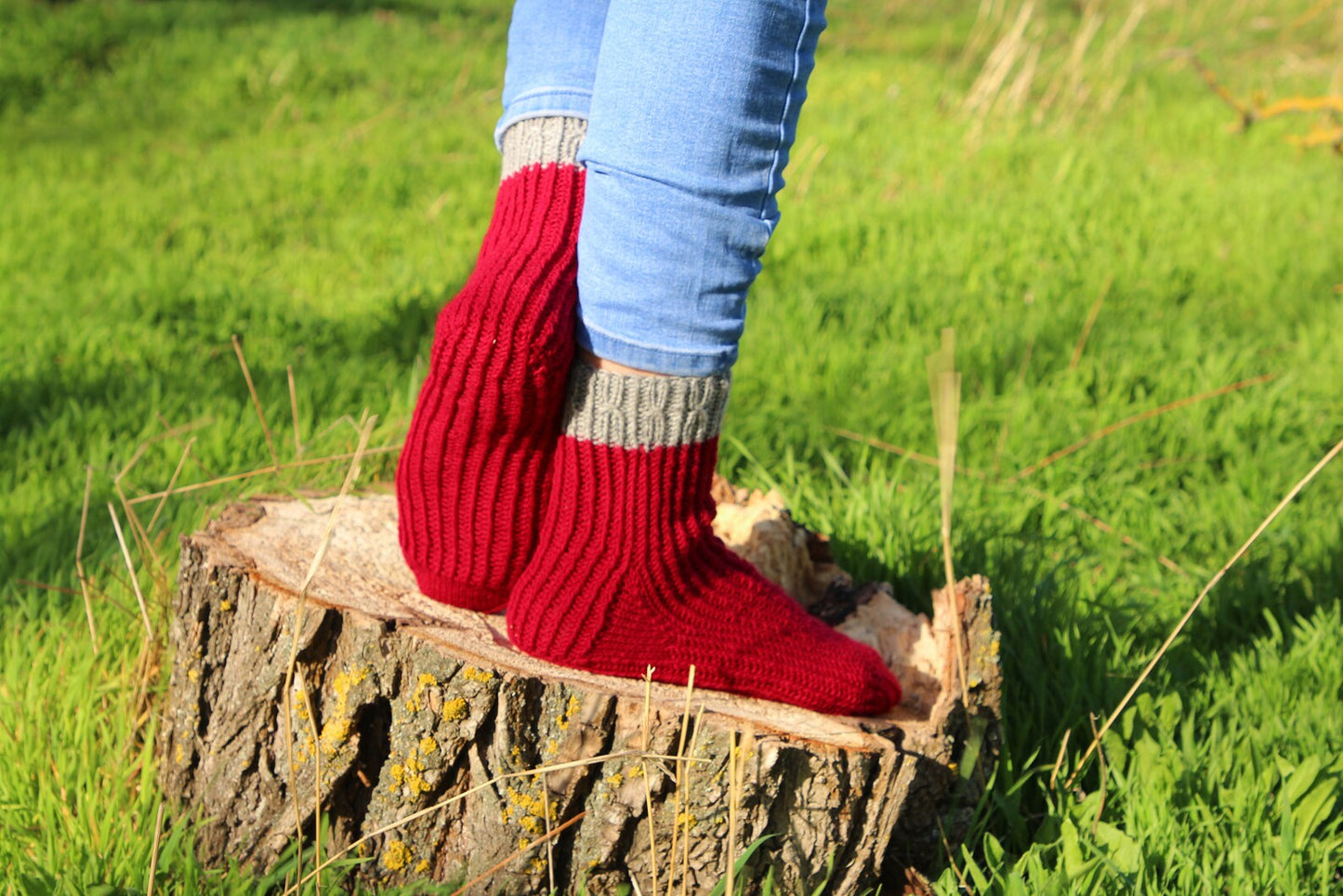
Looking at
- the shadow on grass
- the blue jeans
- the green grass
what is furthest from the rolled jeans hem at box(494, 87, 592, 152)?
the shadow on grass

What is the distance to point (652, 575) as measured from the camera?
4.07 feet

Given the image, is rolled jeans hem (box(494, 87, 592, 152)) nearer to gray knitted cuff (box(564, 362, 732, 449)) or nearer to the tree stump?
gray knitted cuff (box(564, 362, 732, 449))

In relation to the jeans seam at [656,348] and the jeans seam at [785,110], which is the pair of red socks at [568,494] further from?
the jeans seam at [785,110]

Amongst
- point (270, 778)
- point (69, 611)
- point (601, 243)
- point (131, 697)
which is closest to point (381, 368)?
point (69, 611)

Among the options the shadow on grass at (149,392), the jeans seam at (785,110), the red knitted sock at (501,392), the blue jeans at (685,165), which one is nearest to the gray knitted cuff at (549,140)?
the red knitted sock at (501,392)

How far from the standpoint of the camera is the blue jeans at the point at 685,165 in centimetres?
99

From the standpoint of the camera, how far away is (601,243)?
3.56ft

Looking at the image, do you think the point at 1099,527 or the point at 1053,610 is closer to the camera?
the point at 1053,610

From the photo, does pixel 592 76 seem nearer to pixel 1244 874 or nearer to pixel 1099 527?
pixel 1244 874

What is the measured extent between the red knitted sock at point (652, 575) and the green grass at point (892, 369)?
1.00ft

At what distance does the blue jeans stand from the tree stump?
0.39 meters

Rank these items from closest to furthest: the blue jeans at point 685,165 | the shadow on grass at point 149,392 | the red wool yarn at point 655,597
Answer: the blue jeans at point 685,165, the red wool yarn at point 655,597, the shadow on grass at point 149,392

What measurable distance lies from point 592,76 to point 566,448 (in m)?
0.44

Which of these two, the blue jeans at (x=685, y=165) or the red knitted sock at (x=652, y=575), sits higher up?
the blue jeans at (x=685, y=165)
